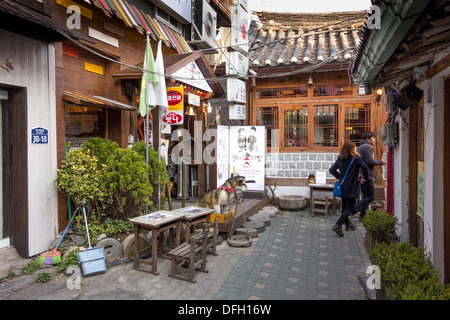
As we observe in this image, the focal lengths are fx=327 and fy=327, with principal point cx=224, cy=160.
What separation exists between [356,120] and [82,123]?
363 inches

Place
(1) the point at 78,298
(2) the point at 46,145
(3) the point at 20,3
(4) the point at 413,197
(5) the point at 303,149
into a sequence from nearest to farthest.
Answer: (1) the point at 78,298, (3) the point at 20,3, (2) the point at 46,145, (4) the point at 413,197, (5) the point at 303,149

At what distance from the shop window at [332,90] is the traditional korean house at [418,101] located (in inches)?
171

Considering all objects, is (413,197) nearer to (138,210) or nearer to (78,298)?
(138,210)

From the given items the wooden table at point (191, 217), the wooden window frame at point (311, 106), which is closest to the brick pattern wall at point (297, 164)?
the wooden window frame at point (311, 106)

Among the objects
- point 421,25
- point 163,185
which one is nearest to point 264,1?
point 163,185

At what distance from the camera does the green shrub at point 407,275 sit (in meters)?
3.53

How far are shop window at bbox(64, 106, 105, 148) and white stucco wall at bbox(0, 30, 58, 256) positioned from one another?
926mm

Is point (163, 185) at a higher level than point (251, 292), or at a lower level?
higher

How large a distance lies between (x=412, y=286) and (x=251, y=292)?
2.40 meters

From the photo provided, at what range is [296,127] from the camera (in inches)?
492

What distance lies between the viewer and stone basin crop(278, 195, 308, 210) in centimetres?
1139

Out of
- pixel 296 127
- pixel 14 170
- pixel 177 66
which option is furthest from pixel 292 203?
pixel 14 170

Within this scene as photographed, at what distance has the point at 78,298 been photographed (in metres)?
4.92

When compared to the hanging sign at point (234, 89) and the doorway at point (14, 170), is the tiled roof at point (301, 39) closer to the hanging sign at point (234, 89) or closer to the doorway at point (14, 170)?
the hanging sign at point (234, 89)
